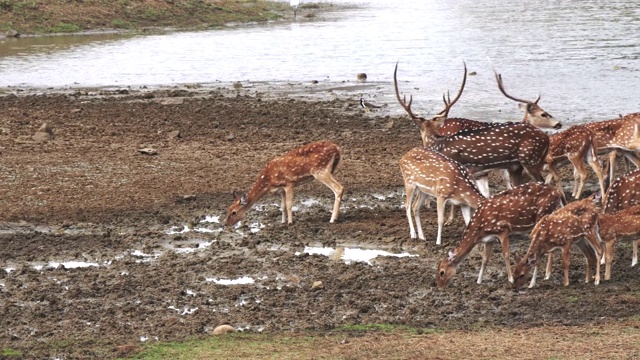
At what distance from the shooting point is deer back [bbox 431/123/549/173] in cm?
1277

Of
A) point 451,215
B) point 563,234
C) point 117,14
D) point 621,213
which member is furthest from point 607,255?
point 117,14

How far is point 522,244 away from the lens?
462 inches

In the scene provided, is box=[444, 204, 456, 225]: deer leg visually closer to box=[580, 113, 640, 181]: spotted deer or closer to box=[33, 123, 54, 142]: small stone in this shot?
box=[580, 113, 640, 181]: spotted deer

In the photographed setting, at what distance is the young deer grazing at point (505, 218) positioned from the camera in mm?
10508

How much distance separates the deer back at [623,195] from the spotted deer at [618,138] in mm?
2553

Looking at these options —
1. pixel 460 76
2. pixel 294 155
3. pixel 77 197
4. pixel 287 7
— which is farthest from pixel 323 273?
pixel 287 7

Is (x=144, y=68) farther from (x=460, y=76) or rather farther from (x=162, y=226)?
(x=162, y=226)

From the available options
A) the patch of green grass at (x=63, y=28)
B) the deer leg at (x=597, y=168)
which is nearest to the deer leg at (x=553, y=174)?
the deer leg at (x=597, y=168)

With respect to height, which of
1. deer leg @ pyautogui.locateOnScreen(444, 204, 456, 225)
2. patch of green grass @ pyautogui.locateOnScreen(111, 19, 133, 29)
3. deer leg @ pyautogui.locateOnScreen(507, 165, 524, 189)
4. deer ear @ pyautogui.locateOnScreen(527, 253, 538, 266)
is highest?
deer ear @ pyautogui.locateOnScreen(527, 253, 538, 266)

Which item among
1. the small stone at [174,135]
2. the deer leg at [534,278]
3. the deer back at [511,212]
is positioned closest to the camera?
the deer leg at [534,278]

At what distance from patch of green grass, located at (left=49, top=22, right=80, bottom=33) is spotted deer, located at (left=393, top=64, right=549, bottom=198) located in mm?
25087

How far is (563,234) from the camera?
33.0ft

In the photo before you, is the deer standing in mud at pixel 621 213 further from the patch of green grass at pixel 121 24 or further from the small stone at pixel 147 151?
the patch of green grass at pixel 121 24

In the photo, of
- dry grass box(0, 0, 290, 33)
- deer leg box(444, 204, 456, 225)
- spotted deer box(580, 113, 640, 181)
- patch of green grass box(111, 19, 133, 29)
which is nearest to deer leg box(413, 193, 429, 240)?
deer leg box(444, 204, 456, 225)
